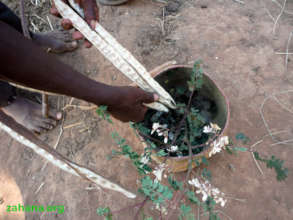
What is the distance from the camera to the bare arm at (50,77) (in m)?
A: 0.66

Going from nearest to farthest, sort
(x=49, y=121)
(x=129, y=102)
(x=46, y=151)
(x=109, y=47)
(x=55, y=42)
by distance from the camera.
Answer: (x=46, y=151)
(x=129, y=102)
(x=109, y=47)
(x=49, y=121)
(x=55, y=42)

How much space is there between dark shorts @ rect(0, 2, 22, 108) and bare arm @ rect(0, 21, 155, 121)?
1.01 meters

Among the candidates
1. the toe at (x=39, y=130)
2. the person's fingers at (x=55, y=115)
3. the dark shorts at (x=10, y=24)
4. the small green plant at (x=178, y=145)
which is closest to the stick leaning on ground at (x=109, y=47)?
the small green plant at (x=178, y=145)

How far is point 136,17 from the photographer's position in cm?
211

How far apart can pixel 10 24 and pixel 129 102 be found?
4.05 ft

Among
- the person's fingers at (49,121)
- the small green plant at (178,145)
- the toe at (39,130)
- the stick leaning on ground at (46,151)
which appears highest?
the stick leaning on ground at (46,151)

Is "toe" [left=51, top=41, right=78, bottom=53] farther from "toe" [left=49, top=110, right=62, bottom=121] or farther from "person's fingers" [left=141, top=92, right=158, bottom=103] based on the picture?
"person's fingers" [left=141, top=92, right=158, bottom=103]

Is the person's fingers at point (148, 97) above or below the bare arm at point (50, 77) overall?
below

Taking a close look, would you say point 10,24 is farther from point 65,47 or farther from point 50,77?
point 50,77

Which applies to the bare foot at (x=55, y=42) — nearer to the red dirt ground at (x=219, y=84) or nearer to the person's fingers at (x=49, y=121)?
the red dirt ground at (x=219, y=84)

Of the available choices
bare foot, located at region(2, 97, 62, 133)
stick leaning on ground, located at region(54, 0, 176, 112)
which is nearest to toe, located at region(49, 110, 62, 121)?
bare foot, located at region(2, 97, 62, 133)

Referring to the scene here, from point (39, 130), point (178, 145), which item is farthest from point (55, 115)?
point (178, 145)

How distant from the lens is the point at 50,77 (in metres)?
0.76

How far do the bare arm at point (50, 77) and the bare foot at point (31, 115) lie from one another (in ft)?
3.09
